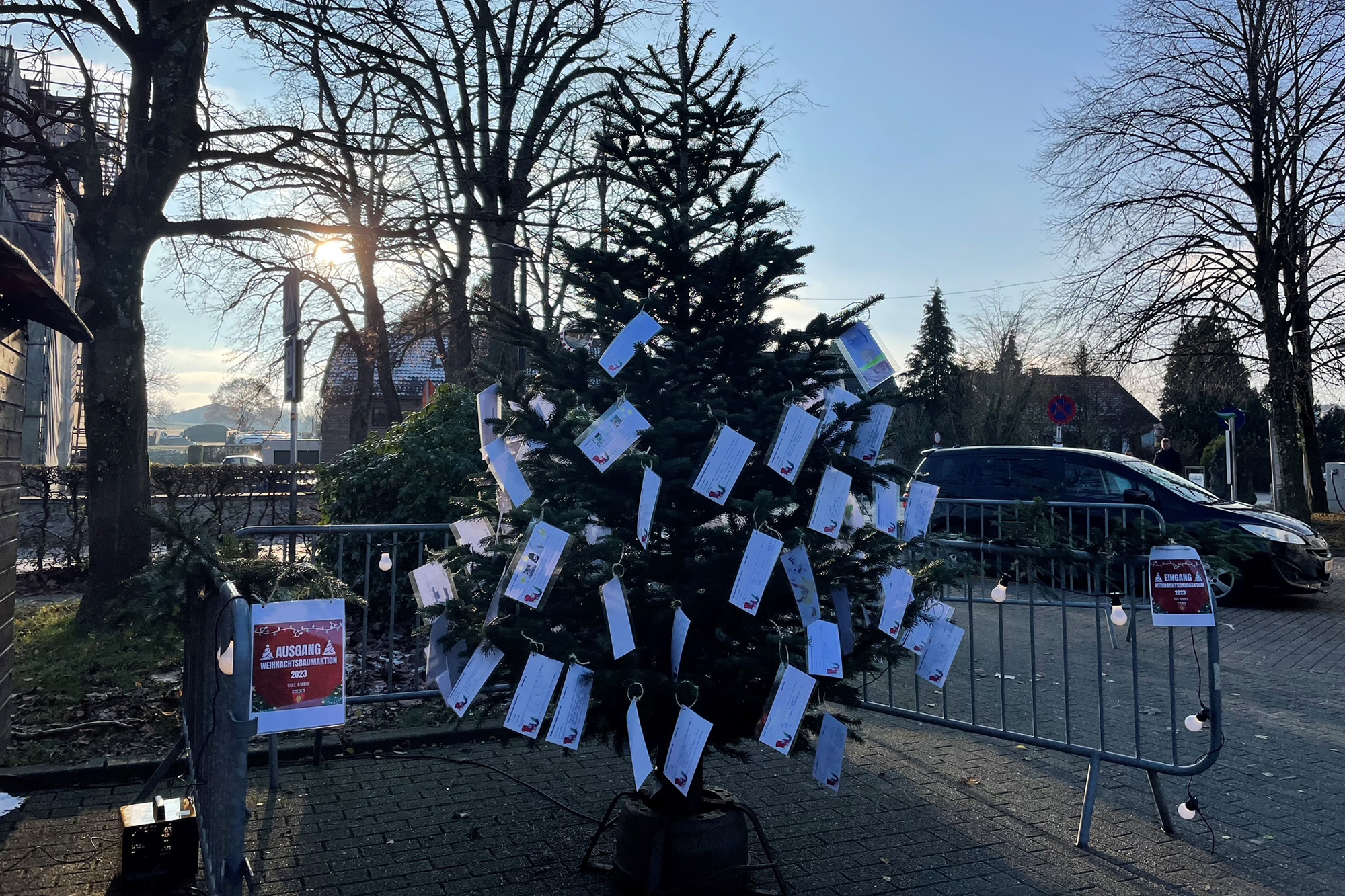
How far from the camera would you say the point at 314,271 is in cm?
1980

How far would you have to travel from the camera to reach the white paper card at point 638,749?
305cm

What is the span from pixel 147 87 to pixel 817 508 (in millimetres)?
8314

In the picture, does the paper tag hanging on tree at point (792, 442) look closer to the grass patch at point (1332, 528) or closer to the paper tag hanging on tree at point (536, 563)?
the paper tag hanging on tree at point (536, 563)

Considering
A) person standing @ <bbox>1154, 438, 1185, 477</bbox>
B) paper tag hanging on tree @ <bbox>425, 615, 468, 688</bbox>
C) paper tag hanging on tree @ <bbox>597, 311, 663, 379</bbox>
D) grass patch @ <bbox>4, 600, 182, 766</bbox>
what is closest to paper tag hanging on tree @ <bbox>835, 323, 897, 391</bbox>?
paper tag hanging on tree @ <bbox>597, 311, 663, 379</bbox>

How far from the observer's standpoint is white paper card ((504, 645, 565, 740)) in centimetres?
312

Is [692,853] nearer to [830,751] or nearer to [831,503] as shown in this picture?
[830,751]

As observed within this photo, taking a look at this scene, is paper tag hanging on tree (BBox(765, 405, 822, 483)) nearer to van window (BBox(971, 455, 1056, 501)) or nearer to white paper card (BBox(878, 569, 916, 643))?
white paper card (BBox(878, 569, 916, 643))

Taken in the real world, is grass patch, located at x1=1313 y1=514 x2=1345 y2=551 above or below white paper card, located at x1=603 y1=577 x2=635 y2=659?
below

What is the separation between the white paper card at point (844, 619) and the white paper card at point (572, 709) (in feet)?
3.09

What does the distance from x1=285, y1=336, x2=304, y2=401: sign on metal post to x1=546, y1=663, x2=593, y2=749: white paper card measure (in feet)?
27.1

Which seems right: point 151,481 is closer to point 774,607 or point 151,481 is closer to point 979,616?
point 979,616

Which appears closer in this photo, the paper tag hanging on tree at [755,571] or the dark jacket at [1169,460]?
the paper tag hanging on tree at [755,571]

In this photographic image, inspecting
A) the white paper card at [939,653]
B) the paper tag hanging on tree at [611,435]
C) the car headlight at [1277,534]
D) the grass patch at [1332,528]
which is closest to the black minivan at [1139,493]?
the car headlight at [1277,534]

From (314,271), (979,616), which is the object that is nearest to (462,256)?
(314,271)
